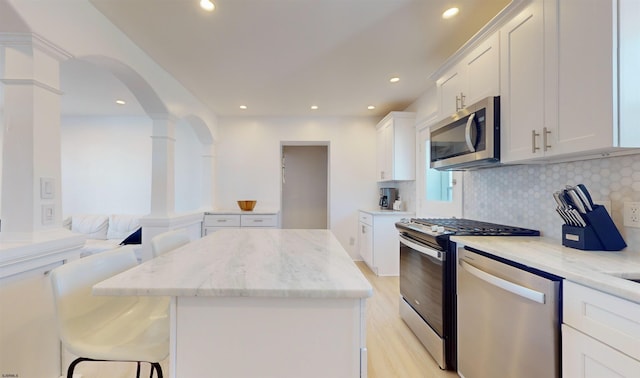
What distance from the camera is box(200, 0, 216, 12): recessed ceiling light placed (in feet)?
6.03

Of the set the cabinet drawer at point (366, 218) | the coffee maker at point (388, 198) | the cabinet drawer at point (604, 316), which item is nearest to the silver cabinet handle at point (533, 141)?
the cabinet drawer at point (604, 316)

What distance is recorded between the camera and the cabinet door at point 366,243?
3.85 m

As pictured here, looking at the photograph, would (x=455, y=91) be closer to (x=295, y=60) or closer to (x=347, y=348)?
(x=295, y=60)

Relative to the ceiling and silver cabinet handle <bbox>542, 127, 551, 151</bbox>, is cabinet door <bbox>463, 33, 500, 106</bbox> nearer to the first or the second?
the ceiling

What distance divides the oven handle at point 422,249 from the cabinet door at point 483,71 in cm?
110

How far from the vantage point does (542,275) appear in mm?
1118

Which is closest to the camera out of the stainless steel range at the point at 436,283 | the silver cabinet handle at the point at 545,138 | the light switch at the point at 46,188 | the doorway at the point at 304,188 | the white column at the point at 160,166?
the silver cabinet handle at the point at 545,138

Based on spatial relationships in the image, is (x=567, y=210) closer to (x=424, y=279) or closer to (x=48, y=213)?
(x=424, y=279)

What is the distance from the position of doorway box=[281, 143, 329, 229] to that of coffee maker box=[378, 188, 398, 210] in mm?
1864

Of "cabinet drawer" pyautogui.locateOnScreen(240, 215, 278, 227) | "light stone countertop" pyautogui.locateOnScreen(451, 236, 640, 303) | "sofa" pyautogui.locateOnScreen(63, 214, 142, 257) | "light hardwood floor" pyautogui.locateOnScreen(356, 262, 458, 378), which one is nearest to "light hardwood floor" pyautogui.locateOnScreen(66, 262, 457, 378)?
"light hardwood floor" pyautogui.locateOnScreen(356, 262, 458, 378)

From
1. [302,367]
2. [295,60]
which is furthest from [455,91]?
[302,367]

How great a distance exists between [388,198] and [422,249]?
2560 millimetres

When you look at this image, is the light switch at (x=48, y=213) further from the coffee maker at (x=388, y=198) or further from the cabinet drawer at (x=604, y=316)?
the coffee maker at (x=388, y=198)

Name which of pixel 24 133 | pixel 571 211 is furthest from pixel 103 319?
pixel 571 211
